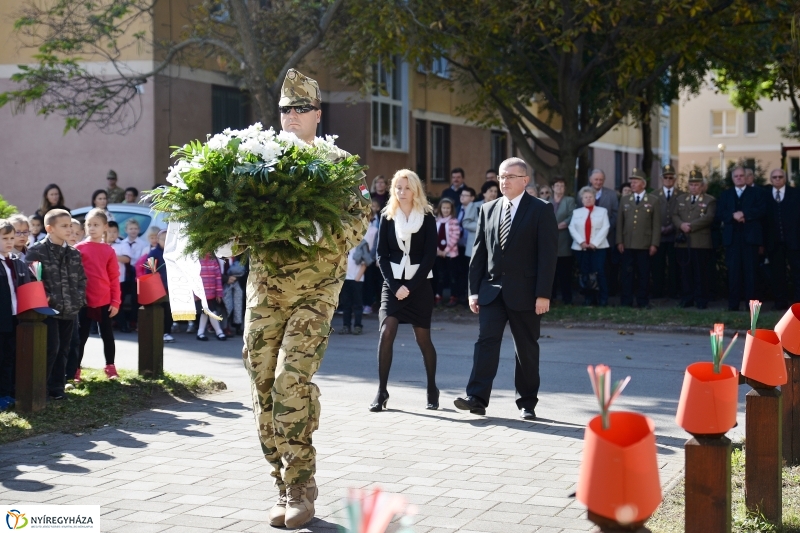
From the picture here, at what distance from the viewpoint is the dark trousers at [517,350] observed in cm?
908

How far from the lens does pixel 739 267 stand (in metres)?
16.9

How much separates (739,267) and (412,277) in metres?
8.93

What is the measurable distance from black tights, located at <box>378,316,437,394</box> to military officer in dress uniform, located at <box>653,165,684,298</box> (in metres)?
9.41

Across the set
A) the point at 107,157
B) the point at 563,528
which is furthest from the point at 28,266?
the point at 107,157

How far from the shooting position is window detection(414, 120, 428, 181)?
3312 centimetres

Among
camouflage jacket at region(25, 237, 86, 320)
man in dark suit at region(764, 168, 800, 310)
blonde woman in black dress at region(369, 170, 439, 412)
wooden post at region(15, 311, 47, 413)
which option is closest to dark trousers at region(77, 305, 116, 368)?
camouflage jacket at region(25, 237, 86, 320)

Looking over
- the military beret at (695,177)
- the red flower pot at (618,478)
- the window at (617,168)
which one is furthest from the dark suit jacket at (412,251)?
the window at (617,168)

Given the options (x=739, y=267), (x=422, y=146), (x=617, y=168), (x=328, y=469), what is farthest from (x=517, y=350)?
(x=617, y=168)

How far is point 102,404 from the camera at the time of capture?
918cm

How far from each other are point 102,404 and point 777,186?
1184cm

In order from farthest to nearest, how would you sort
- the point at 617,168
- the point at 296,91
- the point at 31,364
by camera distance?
1. the point at 617,168
2. the point at 31,364
3. the point at 296,91

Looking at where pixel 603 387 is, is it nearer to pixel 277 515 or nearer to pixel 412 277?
pixel 277 515

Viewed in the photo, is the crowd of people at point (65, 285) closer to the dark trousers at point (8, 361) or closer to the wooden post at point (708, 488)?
the dark trousers at point (8, 361)

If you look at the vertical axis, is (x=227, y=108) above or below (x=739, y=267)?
above
